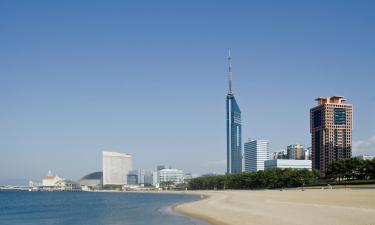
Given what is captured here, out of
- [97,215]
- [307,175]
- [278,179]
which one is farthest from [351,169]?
[97,215]

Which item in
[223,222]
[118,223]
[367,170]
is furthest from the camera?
[367,170]

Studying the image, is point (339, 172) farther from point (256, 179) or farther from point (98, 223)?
point (98, 223)

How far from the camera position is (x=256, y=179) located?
157250mm

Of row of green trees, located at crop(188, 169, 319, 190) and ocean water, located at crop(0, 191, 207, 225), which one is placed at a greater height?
ocean water, located at crop(0, 191, 207, 225)

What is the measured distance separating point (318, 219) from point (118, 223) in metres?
21.1

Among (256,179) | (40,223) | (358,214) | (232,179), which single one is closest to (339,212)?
(358,214)

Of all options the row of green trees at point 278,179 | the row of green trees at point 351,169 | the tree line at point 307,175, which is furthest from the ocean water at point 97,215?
the row of green trees at point 278,179

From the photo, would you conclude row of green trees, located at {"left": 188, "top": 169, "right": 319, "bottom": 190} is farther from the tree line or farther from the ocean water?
the ocean water

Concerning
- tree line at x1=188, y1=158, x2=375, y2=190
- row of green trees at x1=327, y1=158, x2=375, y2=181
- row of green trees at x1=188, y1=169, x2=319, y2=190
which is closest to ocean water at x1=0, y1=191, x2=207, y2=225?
row of green trees at x1=327, y1=158, x2=375, y2=181

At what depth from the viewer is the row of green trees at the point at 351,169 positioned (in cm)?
12365

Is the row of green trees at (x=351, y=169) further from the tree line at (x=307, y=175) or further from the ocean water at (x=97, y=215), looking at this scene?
the ocean water at (x=97, y=215)

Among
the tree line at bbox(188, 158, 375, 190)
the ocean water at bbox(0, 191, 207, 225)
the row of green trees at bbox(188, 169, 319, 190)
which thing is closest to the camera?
the ocean water at bbox(0, 191, 207, 225)

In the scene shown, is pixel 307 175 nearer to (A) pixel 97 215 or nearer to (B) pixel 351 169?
(B) pixel 351 169

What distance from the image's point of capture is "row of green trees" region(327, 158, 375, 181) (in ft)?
406
